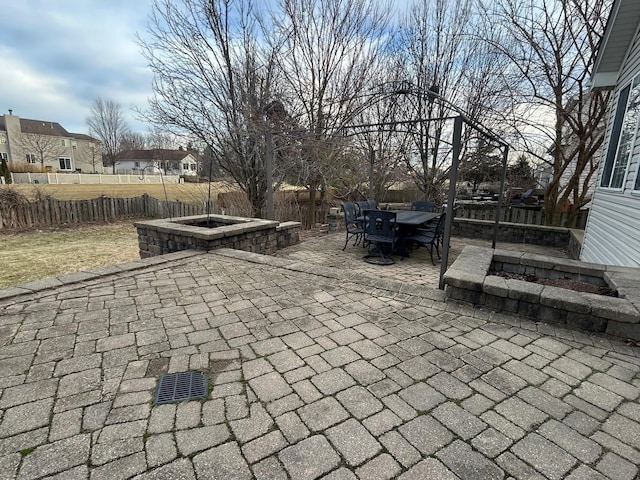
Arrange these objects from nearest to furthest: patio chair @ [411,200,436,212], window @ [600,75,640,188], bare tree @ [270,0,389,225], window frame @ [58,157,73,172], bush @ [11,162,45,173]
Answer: window @ [600,75,640,188], patio chair @ [411,200,436,212], bare tree @ [270,0,389,225], bush @ [11,162,45,173], window frame @ [58,157,73,172]

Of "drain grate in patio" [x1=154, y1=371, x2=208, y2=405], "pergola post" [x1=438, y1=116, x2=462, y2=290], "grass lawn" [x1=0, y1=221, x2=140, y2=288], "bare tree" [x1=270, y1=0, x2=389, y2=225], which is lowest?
"grass lawn" [x1=0, y1=221, x2=140, y2=288]

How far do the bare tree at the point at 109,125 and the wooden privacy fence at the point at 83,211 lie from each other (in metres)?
29.8

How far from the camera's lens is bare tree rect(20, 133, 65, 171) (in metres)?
33.9

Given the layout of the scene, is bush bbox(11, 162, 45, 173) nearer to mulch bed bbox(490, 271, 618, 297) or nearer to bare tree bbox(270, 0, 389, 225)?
bare tree bbox(270, 0, 389, 225)

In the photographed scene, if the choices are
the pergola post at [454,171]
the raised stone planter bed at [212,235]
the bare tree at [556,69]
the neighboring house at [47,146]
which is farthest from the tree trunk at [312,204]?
→ the neighboring house at [47,146]

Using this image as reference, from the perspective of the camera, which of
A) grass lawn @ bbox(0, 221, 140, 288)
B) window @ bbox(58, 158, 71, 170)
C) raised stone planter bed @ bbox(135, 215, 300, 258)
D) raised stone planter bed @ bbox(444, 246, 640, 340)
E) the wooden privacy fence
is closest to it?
raised stone planter bed @ bbox(444, 246, 640, 340)

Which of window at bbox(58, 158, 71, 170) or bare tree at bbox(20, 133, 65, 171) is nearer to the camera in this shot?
bare tree at bbox(20, 133, 65, 171)

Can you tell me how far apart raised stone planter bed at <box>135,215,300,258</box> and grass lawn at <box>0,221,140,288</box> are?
Result: 1.25 meters

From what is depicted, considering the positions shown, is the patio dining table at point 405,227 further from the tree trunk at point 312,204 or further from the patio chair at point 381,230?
the tree trunk at point 312,204

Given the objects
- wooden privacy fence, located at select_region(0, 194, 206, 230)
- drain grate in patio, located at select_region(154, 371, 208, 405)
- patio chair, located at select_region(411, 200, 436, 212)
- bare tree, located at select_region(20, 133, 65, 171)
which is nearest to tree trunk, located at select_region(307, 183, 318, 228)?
patio chair, located at select_region(411, 200, 436, 212)

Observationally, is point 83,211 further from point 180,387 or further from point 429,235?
point 180,387

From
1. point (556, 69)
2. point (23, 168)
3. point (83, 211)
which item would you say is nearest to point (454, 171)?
point (556, 69)

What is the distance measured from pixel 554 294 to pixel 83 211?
12457 millimetres

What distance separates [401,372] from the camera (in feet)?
6.19
